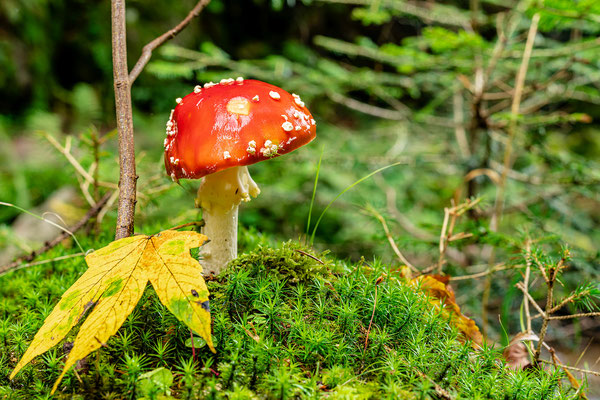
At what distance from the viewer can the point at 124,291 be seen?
1094 mm

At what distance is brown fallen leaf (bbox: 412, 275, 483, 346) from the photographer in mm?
1612

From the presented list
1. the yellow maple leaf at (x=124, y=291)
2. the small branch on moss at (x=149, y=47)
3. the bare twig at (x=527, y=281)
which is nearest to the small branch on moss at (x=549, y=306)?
the bare twig at (x=527, y=281)

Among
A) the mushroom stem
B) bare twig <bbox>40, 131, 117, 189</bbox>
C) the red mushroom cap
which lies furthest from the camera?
bare twig <bbox>40, 131, 117, 189</bbox>

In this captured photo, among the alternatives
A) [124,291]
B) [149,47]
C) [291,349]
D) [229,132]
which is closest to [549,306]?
[291,349]

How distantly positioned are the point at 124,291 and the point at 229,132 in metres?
0.62

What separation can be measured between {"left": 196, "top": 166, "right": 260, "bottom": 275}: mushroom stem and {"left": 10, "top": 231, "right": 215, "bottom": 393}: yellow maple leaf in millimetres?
378

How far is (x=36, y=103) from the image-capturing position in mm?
5406

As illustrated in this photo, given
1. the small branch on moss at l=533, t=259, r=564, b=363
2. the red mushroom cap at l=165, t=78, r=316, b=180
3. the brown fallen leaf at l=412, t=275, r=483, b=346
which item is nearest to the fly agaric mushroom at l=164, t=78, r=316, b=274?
the red mushroom cap at l=165, t=78, r=316, b=180

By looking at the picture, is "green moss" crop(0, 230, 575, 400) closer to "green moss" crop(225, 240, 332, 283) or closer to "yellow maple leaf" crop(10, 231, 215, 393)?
"green moss" crop(225, 240, 332, 283)

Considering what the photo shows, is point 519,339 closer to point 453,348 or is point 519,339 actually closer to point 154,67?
point 453,348

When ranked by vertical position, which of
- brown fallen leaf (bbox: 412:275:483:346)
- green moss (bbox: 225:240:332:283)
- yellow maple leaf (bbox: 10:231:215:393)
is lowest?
brown fallen leaf (bbox: 412:275:483:346)

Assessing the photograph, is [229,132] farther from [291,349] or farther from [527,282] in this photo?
[527,282]

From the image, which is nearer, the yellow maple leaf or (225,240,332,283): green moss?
the yellow maple leaf

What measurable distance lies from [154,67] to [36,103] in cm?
353
